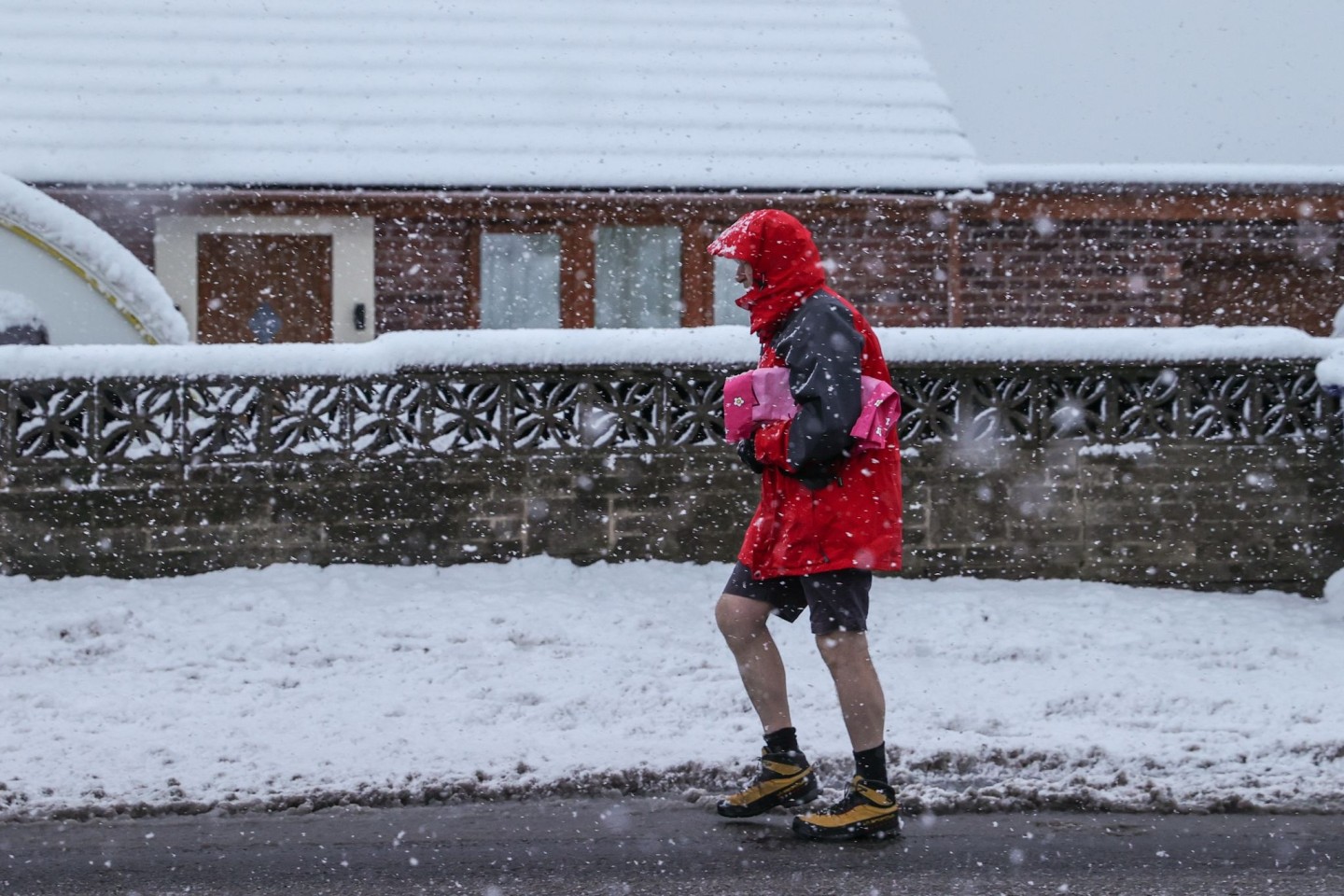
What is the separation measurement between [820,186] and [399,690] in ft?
25.4

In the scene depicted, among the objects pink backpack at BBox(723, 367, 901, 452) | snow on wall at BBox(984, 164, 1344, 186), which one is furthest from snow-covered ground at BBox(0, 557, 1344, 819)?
snow on wall at BBox(984, 164, 1344, 186)

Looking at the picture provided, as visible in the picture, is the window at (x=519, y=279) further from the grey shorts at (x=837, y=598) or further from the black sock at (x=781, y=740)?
the grey shorts at (x=837, y=598)

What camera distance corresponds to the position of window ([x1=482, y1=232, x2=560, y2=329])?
13.3 metres

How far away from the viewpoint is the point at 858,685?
4.36 metres

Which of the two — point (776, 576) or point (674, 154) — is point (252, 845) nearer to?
point (776, 576)

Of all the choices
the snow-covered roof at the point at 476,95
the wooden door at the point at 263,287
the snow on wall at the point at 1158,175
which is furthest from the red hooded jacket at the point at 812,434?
the snow on wall at the point at 1158,175

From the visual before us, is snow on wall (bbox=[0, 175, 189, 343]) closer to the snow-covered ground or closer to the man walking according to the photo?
the snow-covered ground

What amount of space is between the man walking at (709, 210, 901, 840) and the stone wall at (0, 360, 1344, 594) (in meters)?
3.53

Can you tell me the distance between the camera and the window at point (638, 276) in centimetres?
1338

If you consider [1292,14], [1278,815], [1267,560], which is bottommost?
[1278,815]

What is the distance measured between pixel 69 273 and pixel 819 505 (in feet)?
21.5

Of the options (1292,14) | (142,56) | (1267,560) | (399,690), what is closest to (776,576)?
(399,690)

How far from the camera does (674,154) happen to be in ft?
42.7

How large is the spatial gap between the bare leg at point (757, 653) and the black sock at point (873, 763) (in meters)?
0.29
